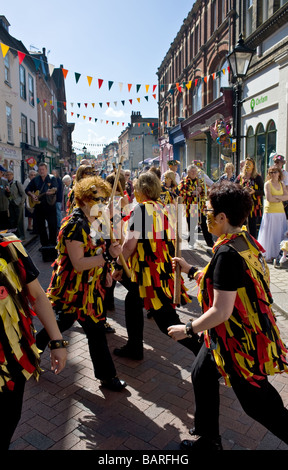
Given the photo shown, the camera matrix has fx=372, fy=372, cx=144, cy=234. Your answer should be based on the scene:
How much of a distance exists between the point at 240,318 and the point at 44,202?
6.85 meters

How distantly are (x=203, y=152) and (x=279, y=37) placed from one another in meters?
13.4

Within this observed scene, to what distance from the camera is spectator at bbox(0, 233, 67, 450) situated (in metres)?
1.74

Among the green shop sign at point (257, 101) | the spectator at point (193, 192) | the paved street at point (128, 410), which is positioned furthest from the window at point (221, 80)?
the paved street at point (128, 410)

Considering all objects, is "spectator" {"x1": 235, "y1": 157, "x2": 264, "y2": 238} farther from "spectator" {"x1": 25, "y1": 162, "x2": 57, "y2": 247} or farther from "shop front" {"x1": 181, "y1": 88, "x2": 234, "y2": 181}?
"shop front" {"x1": 181, "y1": 88, "x2": 234, "y2": 181}

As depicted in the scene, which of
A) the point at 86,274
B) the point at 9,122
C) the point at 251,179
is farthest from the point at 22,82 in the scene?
the point at 86,274

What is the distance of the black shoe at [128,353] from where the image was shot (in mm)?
3761

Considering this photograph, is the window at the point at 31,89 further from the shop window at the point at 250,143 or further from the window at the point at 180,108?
the shop window at the point at 250,143

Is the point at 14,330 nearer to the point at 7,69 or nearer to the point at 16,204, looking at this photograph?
the point at 16,204

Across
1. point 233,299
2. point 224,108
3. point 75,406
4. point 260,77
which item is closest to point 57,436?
point 75,406

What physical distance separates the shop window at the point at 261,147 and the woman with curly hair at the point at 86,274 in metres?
10.7

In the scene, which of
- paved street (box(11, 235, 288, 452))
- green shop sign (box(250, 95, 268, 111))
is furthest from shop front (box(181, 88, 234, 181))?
paved street (box(11, 235, 288, 452))

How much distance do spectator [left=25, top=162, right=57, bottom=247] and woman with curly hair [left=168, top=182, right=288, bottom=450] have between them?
6.49m

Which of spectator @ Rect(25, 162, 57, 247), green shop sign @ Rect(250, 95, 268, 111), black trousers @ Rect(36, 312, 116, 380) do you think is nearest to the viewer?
black trousers @ Rect(36, 312, 116, 380)

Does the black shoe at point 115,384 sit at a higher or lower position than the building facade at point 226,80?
lower
